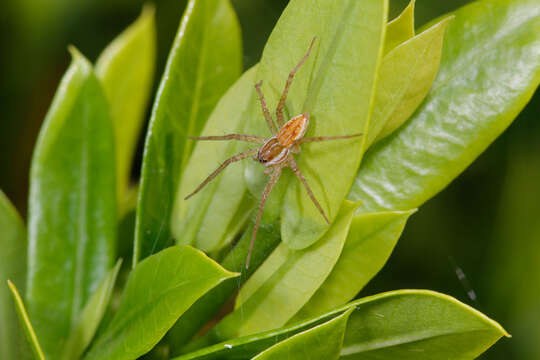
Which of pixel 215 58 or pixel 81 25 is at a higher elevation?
pixel 81 25

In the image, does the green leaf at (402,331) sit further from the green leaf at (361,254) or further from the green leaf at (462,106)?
the green leaf at (462,106)

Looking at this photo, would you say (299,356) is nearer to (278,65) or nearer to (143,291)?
(143,291)

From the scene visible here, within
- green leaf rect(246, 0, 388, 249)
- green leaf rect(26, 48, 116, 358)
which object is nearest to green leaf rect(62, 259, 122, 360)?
green leaf rect(26, 48, 116, 358)

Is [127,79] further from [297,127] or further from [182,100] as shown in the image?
[297,127]

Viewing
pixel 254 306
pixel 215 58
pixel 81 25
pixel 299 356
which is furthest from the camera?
pixel 81 25

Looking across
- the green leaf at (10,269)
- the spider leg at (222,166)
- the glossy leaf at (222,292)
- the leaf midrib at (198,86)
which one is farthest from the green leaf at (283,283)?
the green leaf at (10,269)

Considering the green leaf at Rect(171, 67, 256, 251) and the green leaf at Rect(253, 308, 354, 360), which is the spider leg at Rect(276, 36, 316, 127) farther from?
the green leaf at Rect(253, 308, 354, 360)

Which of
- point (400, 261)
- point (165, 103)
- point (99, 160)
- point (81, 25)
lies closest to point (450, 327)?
point (165, 103)
